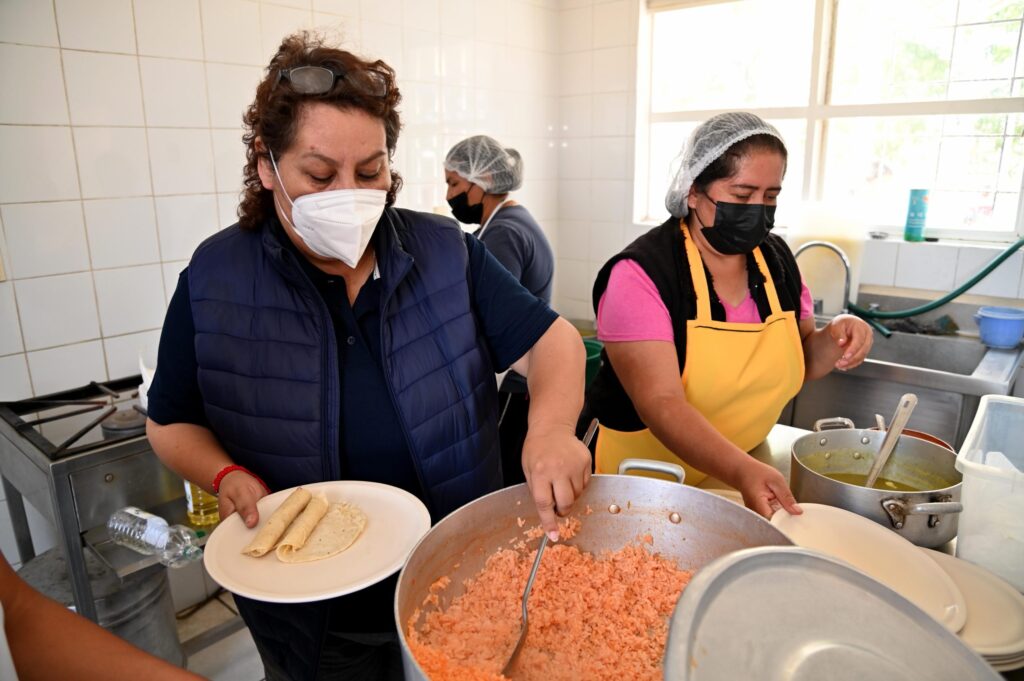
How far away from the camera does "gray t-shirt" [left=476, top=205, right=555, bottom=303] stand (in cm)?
249

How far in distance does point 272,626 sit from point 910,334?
103 inches

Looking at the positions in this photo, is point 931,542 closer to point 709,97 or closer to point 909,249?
point 909,249

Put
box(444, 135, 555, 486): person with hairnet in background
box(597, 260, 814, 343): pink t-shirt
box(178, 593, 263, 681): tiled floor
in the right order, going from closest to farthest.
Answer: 1. box(597, 260, 814, 343): pink t-shirt
2. box(178, 593, 263, 681): tiled floor
3. box(444, 135, 555, 486): person with hairnet in background

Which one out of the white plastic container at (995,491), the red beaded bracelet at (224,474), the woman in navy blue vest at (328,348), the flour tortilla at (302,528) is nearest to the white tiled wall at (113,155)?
the woman in navy blue vest at (328,348)

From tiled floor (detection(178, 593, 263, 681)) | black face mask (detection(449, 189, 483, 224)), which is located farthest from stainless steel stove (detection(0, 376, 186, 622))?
black face mask (detection(449, 189, 483, 224))

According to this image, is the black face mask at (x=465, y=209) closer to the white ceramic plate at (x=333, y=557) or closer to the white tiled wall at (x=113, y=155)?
the white tiled wall at (x=113, y=155)

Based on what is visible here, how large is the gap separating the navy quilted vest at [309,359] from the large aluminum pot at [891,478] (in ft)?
1.93

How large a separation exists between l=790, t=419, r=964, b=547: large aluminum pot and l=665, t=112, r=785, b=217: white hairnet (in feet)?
2.00

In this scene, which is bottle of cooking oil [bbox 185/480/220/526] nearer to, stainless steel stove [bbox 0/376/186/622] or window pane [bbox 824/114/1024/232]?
stainless steel stove [bbox 0/376/186/622]

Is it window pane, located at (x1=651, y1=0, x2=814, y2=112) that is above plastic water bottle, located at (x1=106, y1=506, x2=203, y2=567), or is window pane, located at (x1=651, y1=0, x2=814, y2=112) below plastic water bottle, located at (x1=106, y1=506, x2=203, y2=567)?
above

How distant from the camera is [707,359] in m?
1.48

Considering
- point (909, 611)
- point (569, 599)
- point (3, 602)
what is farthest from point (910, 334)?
point (3, 602)

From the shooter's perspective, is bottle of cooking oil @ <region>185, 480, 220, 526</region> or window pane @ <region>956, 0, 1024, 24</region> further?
window pane @ <region>956, 0, 1024, 24</region>

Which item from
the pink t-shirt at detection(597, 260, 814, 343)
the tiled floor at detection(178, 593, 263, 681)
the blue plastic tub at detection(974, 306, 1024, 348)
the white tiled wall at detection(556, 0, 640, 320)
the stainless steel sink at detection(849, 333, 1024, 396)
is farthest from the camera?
the white tiled wall at detection(556, 0, 640, 320)
